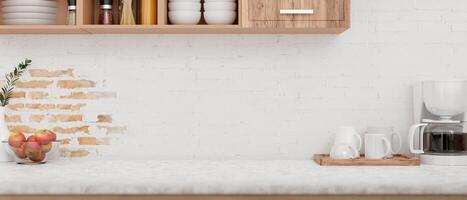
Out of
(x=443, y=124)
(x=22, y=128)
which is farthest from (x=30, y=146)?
(x=443, y=124)

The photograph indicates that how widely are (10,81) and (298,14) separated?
1.39m

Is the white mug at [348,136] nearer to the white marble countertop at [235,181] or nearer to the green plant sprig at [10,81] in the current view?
the white marble countertop at [235,181]

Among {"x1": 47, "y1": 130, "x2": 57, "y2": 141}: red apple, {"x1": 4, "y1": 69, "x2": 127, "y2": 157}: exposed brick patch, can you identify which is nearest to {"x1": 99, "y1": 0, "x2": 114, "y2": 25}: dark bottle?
{"x1": 4, "y1": 69, "x2": 127, "y2": 157}: exposed brick patch

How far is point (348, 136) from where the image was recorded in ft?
10.7

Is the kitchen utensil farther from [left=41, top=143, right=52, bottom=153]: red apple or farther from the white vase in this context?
the white vase

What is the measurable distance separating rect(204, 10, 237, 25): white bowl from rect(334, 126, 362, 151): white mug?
708 millimetres

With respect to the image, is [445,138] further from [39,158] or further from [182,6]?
[39,158]

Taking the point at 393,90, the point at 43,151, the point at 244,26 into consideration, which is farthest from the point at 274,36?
the point at 43,151

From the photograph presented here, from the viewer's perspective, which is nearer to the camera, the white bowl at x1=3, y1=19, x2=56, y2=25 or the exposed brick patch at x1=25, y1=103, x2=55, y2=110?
the white bowl at x1=3, y1=19, x2=56, y2=25

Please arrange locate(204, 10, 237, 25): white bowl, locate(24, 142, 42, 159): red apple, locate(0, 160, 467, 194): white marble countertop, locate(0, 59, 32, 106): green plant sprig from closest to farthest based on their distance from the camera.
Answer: locate(0, 160, 467, 194): white marble countertop, locate(24, 142, 42, 159): red apple, locate(204, 10, 237, 25): white bowl, locate(0, 59, 32, 106): green plant sprig

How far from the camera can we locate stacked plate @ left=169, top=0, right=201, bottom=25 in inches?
124

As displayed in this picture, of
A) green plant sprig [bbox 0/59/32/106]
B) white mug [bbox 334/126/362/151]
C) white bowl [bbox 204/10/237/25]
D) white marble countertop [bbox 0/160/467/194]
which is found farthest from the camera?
green plant sprig [bbox 0/59/32/106]

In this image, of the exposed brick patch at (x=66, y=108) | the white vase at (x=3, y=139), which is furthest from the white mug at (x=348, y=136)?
the white vase at (x=3, y=139)

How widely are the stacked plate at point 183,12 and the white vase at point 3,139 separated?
0.91m
